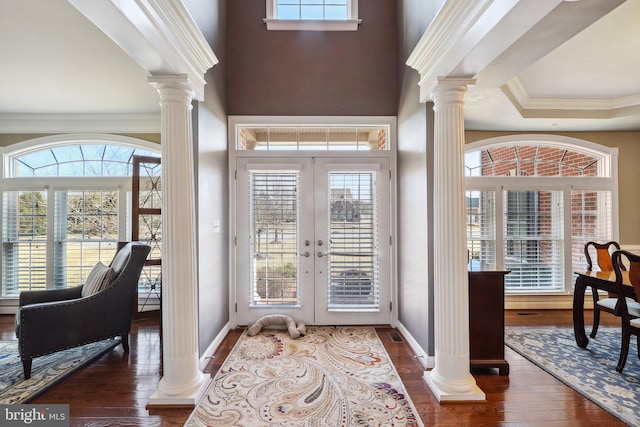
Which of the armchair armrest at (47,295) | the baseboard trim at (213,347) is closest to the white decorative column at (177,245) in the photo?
the baseboard trim at (213,347)

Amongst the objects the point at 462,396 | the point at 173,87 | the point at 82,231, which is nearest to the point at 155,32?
the point at 173,87

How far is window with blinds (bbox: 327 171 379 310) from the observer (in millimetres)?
3834

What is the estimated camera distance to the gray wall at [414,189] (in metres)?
2.88

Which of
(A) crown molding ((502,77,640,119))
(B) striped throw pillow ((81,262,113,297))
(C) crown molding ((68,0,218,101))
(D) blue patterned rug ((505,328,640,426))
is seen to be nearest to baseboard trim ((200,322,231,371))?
(B) striped throw pillow ((81,262,113,297))

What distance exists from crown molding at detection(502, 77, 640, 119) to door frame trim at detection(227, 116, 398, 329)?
174 cm

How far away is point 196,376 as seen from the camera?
246 centimetres

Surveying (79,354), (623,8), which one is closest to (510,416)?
(623,8)

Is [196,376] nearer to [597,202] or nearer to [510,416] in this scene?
[510,416]

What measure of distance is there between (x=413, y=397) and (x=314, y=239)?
1933 millimetres

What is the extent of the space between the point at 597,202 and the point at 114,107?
6.76 meters

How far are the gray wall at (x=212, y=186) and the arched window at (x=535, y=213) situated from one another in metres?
3.33

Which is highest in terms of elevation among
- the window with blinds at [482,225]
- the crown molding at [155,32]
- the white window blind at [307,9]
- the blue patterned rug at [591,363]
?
the white window blind at [307,9]

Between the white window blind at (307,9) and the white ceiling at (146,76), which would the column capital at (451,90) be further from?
the white window blind at (307,9)

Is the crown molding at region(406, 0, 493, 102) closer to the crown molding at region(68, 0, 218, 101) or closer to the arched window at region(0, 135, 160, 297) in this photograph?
the crown molding at region(68, 0, 218, 101)
